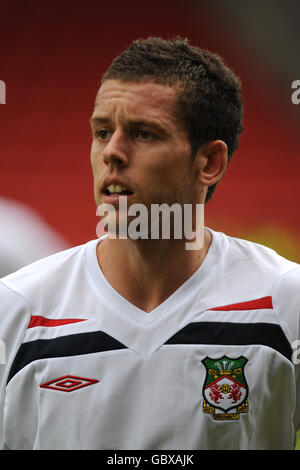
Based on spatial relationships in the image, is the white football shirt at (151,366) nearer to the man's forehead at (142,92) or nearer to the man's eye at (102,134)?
the man's eye at (102,134)

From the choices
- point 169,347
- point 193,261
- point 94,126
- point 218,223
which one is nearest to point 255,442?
point 169,347

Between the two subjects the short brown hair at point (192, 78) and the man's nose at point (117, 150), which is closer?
the man's nose at point (117, 150)

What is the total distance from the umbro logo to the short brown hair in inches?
31.7

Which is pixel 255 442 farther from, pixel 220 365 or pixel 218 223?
pixel 218 223

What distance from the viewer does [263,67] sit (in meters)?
4.56

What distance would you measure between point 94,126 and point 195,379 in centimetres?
85

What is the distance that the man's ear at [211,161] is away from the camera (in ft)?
6.70

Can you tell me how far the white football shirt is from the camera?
1918 millimetres
